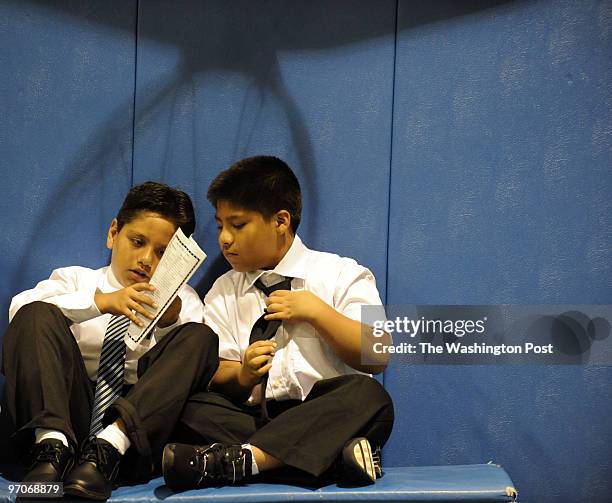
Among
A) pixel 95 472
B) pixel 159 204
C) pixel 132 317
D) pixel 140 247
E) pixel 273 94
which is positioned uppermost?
pixel 273 94

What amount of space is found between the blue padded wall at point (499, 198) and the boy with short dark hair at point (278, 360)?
36 cm

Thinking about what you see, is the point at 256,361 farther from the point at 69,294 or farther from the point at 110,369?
the point at 69,294

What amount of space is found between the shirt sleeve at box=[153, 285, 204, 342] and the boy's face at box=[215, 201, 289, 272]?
0.18 meters

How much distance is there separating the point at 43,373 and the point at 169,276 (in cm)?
43

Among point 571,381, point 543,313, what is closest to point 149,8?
point 543,313

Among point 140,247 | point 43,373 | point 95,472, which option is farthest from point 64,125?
point 95,472

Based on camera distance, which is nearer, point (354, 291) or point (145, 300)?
point (145, 300)

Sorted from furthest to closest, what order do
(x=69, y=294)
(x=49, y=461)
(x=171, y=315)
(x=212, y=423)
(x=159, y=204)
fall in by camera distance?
(x=159, y=204)
(x=171, y=315)
(x=69, y=294)
(x=212, y=423)
(x=49, y=461)

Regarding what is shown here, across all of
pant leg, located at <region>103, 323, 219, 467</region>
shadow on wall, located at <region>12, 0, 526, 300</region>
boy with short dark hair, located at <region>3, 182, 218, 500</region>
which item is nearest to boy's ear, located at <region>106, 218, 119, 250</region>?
boy with short dark hair, located at <region>3, 182, 218, 500</region>

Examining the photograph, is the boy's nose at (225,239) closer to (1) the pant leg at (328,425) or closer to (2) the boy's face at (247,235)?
(2) the boy's face at (247,235)

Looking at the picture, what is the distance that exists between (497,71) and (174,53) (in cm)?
102

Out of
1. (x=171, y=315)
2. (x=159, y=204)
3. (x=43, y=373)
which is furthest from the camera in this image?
(x=159, y=204)

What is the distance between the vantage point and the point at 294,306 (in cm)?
274

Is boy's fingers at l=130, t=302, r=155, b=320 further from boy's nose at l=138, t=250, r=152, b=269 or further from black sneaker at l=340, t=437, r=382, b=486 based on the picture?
black sneaker at l=340, t=437, r=382, b=486
